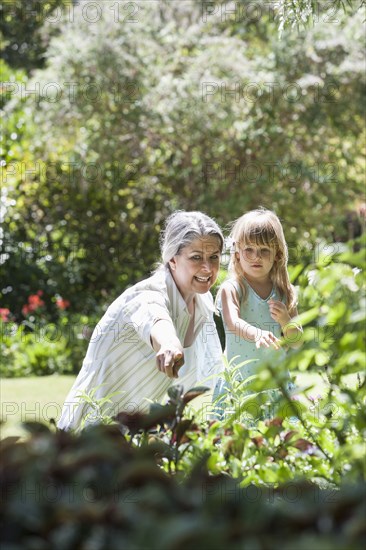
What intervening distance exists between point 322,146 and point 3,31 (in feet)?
26.8

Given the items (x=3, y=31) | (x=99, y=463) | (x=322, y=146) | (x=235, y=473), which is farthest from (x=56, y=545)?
(x=3, y=31)

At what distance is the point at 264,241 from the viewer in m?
4.87

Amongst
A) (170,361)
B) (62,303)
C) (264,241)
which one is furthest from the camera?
(62,303)

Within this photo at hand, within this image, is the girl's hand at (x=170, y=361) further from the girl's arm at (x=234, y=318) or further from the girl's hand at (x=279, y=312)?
the girl's hand at (x=279, y=312)

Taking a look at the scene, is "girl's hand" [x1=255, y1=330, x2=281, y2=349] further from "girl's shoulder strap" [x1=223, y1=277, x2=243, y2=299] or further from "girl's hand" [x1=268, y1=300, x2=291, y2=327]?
"girl's shoulder strap" [x1=223, y1=277, x2=243, y2=299]

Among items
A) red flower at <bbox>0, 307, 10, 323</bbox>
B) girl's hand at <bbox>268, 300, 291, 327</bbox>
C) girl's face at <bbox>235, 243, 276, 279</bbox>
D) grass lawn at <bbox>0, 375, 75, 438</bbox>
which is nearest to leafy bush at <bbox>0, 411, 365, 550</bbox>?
girl's hand at <bbox>268, 300, 291, 327</bbox>

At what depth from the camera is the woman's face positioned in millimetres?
3895

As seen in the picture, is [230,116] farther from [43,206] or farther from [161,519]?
[161,519]

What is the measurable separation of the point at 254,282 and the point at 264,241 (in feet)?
0.98

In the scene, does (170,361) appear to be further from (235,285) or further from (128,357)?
(235,285)

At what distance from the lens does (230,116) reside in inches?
453

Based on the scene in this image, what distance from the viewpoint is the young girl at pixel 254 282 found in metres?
4.81

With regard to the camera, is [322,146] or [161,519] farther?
[322,146]

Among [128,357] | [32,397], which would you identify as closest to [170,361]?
[128,357]
